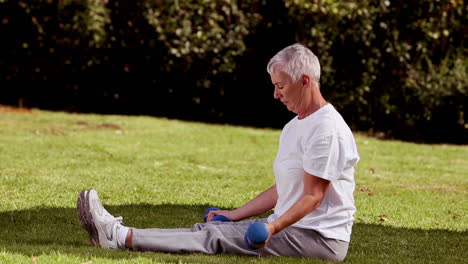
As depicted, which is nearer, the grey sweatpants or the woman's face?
the woman's face

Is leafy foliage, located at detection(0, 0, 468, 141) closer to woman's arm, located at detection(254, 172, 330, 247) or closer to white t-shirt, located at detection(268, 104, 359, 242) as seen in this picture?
white t-shirt, located at detection(268, 104, 359, 242)

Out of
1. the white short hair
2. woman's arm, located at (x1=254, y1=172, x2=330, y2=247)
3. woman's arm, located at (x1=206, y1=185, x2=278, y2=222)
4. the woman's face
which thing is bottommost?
woman's arm, located at (x1=206, y1=185, x2=278, y2=222)

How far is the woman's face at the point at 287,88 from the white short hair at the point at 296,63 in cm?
3

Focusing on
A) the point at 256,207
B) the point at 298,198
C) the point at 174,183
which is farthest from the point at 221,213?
the point at 174,183

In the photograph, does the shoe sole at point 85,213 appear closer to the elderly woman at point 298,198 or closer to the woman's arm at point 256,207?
the elderly woman at point 298,198

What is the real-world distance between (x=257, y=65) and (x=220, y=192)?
6.43 metres

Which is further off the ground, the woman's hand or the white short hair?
the white short hair

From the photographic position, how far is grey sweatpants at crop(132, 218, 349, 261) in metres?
5.09

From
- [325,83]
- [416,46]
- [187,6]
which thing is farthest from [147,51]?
[416,46]

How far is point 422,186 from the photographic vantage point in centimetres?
938

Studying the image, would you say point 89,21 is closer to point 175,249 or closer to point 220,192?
point 220,192

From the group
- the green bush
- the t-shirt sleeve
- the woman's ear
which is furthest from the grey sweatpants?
the green bush

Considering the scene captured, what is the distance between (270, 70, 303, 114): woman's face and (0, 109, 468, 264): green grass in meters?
1.02

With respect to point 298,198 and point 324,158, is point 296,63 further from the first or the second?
point 298,198
